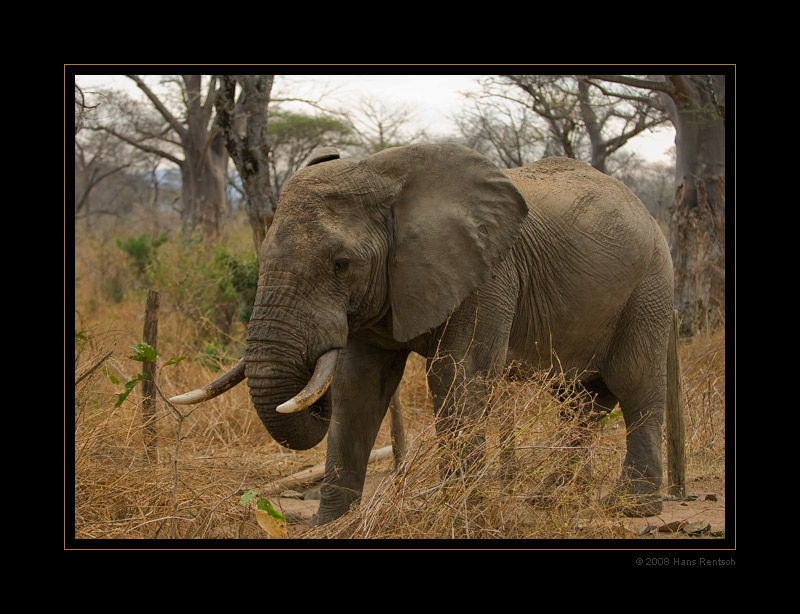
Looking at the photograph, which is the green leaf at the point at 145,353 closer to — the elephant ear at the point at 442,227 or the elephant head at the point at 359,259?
the elephant head at the point at 359,259

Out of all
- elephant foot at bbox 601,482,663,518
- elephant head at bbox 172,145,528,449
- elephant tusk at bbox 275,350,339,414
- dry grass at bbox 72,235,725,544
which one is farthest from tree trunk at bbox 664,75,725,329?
elephant tusk at bbox 275,350,339,414

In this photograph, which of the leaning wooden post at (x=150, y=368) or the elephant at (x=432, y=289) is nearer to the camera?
the elephant at (x=432, y=289)

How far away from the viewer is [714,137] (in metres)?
9.82

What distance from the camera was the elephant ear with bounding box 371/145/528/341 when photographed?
A: 430cm

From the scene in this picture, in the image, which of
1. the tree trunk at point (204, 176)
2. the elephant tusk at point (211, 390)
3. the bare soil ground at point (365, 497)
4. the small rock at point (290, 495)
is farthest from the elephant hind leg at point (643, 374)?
the tree trunk at point (204, 176)

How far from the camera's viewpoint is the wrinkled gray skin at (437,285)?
403 centimetres

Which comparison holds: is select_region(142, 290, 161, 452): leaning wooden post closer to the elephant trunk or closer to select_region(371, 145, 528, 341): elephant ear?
the elephant trunk

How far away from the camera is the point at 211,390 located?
13.4ft

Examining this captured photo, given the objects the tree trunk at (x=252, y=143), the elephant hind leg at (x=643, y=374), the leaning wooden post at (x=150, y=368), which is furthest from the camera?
the tree trunk at (x=252, y=143)

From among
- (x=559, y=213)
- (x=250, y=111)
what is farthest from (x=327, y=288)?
(x=250, y=111)

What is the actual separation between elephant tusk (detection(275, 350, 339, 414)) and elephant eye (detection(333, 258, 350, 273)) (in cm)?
37

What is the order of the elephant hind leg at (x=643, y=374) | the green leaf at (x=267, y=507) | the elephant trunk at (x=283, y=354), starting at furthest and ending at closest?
the elephant hind leg at (x=643, y=374)
the elephant trunk at (x=283, y=354)
the green leaf at (x=267, y=507)

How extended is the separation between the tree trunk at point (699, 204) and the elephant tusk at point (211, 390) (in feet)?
20.8

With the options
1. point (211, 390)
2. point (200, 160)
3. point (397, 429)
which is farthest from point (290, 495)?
point (200, 160)
